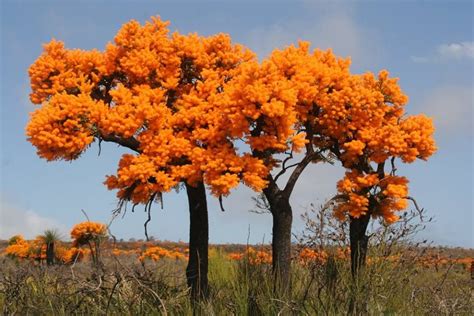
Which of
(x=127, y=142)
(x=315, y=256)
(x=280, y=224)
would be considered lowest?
(x=315, y=256)

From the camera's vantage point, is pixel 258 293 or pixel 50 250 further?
pixel 50 250

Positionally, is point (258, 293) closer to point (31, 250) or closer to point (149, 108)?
point (149, 108)

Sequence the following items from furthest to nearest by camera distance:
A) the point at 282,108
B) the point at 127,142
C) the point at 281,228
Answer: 1. the point at 127,142
2. the point at 281,228
3. the point at 282,108

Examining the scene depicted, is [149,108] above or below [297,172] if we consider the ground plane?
above

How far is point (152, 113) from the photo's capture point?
17.6m

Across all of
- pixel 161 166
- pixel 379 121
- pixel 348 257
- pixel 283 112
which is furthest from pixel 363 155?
pixel 348 257

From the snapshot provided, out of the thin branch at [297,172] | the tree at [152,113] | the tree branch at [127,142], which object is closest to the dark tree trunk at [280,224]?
the thin branch at [297,172]

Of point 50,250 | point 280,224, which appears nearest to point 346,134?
point 280,224

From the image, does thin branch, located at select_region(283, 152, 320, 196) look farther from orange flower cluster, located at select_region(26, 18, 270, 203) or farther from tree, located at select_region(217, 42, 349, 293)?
orange flower cluster, located at select_region(26, 18, 270, 203)

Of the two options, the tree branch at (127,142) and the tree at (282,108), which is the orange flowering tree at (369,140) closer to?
the tree at (282,108)

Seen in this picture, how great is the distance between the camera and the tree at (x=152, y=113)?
1714 centimetres

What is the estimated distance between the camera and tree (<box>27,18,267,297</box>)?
17141 millimetres

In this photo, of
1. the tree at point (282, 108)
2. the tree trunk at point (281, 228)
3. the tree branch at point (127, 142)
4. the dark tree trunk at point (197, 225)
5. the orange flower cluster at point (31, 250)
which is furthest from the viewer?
the orange flower cluster at point (31, 250)

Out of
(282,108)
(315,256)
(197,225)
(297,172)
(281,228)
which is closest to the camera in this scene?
(315,256)
